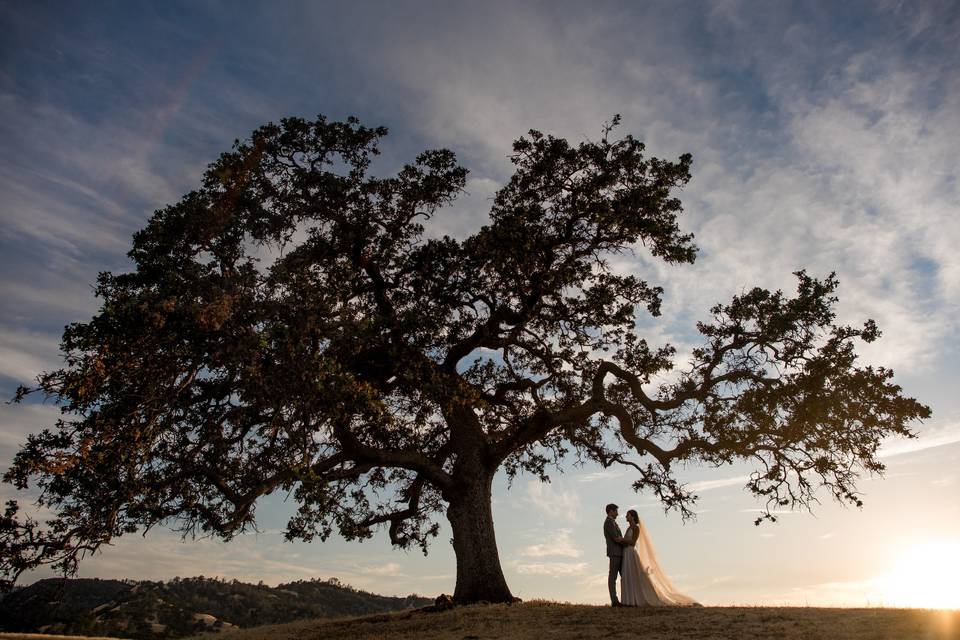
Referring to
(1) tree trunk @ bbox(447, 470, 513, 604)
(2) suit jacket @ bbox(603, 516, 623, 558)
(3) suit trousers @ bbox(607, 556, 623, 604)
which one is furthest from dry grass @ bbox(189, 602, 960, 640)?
(2) suit jacket @ bbox(603, 516, 623, 558)

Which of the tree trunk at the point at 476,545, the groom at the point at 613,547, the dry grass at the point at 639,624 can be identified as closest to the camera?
the dry grass at the point at 639,624

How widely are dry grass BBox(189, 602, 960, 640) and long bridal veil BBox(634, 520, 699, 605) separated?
0.95 meters

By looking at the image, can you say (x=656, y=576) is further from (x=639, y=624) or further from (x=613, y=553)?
(x=639, y=624)

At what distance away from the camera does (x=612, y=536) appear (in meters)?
16.4

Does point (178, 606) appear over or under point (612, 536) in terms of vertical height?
under

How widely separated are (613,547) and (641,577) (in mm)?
951

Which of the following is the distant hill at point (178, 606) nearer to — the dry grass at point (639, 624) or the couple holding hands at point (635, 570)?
the dry grass at point (639, 624)

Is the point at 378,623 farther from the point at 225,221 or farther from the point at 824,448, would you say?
the point at 824,448

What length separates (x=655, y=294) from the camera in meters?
18.4

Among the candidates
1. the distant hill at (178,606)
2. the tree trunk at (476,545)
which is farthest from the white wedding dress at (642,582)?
the distant hill at (178,606)

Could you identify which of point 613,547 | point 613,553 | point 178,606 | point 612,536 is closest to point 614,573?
point 613,553

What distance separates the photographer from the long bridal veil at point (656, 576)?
632 inches

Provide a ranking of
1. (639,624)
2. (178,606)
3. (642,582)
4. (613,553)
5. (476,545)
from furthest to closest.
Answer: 1. (178,606)
2. (476,545)
3. (613,553)
4. (642,582)
5. (639,624)

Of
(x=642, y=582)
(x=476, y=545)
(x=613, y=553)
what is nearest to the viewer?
→ (x=642, y=582)
